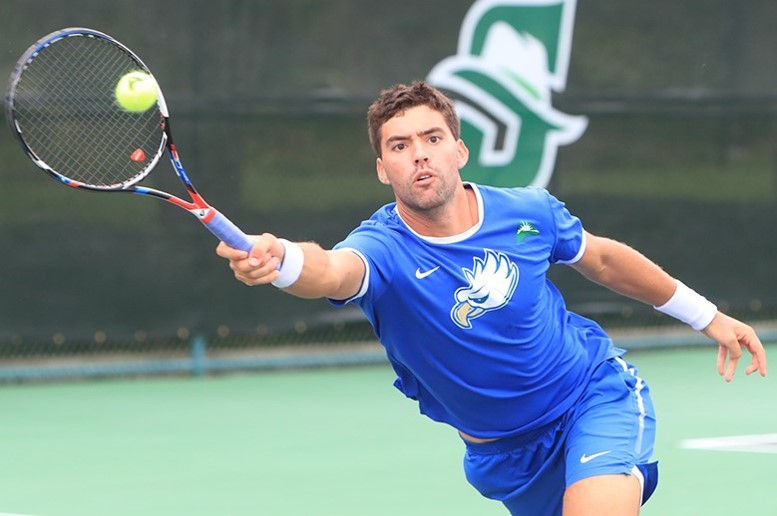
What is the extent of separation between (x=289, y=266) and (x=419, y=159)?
0.68 m

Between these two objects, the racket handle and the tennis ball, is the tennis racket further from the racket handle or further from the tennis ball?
the racket handle

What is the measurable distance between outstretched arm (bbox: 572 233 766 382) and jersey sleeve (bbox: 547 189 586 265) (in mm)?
33

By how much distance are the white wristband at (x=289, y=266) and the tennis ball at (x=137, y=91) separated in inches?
28.4

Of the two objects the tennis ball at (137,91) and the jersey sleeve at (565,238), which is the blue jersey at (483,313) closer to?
the jersey sleeve at (565,238)

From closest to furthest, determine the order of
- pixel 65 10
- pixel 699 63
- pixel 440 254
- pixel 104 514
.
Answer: pixel 440 254
pixel 104 514
pixel 65 10
pixel 699 63

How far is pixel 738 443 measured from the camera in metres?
6.87

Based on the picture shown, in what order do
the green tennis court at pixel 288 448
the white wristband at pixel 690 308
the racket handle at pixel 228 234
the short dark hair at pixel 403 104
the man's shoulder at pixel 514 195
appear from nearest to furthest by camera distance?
1. the racket handle at pixel 228 234
2. the short dark hair at pixel 403 104
3. the man's shoulder at pixel 514 195
4. the white wristband at pixel 690 308
5. the green tennis court at pixel 288 448

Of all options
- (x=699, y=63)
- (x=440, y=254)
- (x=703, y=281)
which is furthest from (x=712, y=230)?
(x=440, y=254)

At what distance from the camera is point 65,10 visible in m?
7.90

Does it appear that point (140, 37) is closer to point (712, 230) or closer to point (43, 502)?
point (43, 502)

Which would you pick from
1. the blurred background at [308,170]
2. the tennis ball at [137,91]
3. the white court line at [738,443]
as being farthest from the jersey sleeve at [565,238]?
the blurred background at [308,170]

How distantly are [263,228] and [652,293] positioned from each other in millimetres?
4026

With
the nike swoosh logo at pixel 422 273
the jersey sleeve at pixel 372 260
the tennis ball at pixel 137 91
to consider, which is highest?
the tennis ball at pixel 137 91

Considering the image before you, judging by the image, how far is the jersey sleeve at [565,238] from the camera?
437cm
